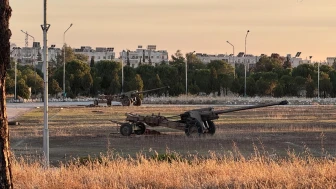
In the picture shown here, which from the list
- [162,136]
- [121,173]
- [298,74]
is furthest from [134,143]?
[298,74]

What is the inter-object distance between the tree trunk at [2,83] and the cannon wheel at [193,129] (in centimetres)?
2294

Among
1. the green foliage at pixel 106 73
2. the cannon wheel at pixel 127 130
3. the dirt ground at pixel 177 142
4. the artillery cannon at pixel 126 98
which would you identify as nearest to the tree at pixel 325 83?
the green foliage at pixel 106 73

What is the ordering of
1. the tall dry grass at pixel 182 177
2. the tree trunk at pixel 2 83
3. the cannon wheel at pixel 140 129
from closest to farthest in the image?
the tree trunk at pixel 2 83 < the tall dry grass at pixel 182 177 < the cannon wheel at pixel 140 129

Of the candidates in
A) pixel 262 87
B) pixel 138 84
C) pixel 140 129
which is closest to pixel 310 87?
pixel 262 87

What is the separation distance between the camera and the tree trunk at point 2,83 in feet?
31.1

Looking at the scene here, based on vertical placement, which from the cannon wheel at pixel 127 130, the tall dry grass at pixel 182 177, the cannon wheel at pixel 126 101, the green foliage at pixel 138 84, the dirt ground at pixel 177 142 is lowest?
the dirt ground at pixel 177 142

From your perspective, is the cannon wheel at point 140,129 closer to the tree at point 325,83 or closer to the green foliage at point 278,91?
the green foliage at point 278,91

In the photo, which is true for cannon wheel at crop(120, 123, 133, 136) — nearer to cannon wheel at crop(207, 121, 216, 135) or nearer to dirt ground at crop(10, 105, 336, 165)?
dirt ground at crop(10, 105, 336, 165)

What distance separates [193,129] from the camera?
107ft

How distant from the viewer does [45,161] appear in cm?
1622

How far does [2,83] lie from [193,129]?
23.3 meters

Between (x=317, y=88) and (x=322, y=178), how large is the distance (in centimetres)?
9445

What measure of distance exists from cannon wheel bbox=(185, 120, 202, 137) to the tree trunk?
2294 cm

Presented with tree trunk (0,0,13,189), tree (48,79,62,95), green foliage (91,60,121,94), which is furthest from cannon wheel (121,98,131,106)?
tree trunk (0,0,13,189)
